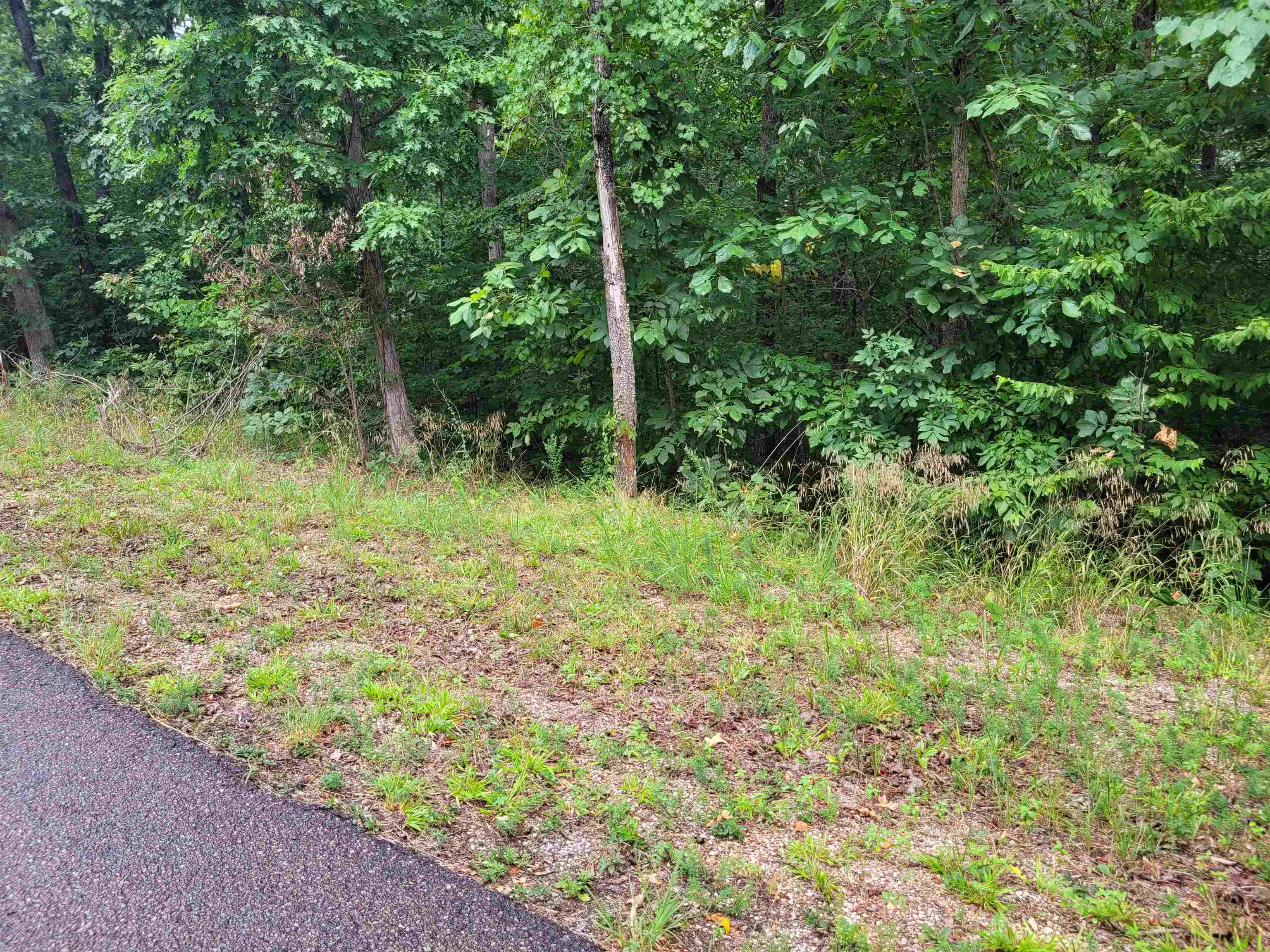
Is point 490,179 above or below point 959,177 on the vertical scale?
above

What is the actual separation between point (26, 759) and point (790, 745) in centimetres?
311

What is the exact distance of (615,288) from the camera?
689 centimetres

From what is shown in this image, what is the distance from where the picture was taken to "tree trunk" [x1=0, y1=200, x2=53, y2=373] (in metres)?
11.8

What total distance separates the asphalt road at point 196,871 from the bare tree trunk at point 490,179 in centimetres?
696

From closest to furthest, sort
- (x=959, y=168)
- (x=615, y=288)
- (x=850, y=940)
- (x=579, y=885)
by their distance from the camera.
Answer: (x=850, y=940) → (x=579, y=885) → (x=959, y=168) → (x=615, y=288)

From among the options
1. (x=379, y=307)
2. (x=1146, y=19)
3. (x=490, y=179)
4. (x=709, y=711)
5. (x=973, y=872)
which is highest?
(x=1146, y=19)

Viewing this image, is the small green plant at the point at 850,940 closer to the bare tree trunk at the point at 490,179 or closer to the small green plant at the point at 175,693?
the small green plant at the point at 175,693

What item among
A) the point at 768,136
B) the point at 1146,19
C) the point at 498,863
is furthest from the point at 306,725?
the point at 1146,19

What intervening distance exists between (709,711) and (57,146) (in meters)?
15.7

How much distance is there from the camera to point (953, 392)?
19.9ft

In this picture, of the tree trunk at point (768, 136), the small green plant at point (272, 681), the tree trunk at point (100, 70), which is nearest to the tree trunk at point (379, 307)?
the tree trunk at point (768, 136)

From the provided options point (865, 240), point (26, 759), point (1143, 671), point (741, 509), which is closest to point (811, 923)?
point (1143, 671)

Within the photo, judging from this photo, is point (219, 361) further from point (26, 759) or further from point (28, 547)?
point (26, 759)

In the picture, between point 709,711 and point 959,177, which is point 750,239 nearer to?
point 959,177
